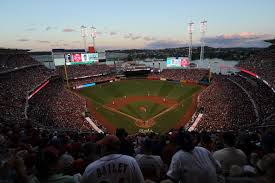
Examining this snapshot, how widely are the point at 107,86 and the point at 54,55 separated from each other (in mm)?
16858

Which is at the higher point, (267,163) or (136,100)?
(267,163)

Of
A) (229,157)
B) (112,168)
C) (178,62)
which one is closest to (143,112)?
(178,62)

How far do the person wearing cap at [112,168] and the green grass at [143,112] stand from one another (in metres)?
35.2

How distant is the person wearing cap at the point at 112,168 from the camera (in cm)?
342

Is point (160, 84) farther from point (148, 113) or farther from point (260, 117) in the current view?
point (260, 117)

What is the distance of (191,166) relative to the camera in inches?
149

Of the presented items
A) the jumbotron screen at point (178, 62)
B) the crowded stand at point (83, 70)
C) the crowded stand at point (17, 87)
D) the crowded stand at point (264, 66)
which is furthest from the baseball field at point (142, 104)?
the crowded stand at point (264, 66)

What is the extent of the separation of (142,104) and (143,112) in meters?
5.19

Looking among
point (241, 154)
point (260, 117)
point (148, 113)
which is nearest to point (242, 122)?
point (260, 117)

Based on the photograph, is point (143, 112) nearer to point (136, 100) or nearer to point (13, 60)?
point (136, 100)

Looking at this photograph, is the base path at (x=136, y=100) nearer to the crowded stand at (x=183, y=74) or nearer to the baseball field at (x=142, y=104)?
the baseball field at (x=142, y=104)

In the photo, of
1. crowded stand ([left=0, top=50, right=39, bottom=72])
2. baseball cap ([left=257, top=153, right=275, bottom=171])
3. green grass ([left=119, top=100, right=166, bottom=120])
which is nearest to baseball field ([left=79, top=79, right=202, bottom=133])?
green grass ([left=119, top=100, right=166, bottom=120])

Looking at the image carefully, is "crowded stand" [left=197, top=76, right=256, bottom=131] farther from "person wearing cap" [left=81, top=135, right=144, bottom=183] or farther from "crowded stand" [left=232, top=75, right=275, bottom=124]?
"person wearing cap" [left=81, top=135, right=144, bottom=183]

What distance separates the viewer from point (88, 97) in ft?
171
